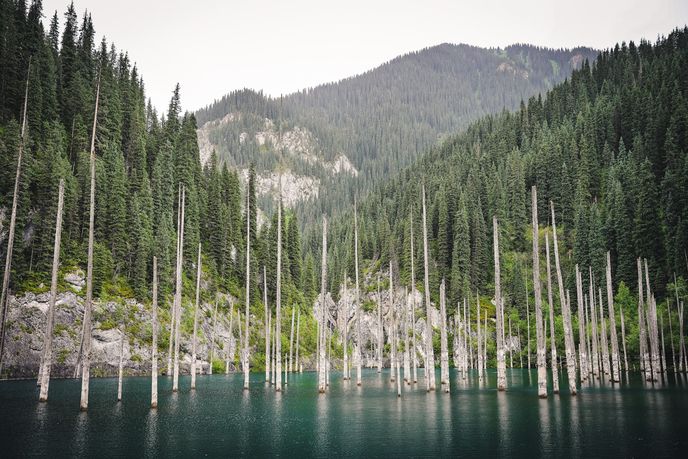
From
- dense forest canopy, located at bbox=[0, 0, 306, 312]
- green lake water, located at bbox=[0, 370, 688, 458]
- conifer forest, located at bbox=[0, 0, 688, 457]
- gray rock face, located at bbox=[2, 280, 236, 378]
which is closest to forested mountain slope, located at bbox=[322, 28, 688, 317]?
conifer forest, located at bbox=[0, 0, 688, 457]

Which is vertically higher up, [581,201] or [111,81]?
[111,81]

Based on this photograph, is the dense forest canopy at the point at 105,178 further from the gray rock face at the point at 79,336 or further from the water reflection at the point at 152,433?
the water reflection at the point at 152,433

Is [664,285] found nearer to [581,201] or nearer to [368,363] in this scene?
[581,201]

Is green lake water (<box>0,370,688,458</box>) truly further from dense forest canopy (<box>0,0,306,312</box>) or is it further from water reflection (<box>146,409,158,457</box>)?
dense forest canopy (<box>0,0,306,312</box>)

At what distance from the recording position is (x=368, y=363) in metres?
143

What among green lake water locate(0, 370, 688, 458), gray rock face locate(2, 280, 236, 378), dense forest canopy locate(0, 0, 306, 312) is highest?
dense forest canopy locate(0, 0, 306, 312)

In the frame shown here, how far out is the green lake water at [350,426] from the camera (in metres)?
22.9

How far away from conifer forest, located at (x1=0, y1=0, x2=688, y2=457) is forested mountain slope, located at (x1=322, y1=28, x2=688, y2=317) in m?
0.73

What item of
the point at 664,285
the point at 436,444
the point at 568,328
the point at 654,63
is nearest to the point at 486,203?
the point at 664,285

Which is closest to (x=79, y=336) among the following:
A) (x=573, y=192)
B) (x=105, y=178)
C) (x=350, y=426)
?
(x=105, y=178)

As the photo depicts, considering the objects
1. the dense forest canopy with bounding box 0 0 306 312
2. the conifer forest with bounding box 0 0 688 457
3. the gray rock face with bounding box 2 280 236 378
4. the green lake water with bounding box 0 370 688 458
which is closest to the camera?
the green lake water with bounding box 0 370 688 458

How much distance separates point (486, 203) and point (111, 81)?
314 feet

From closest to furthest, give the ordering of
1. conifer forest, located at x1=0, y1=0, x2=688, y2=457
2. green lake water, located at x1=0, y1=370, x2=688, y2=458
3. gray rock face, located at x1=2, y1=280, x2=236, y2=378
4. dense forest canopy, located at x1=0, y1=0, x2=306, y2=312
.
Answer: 1. green lake water, located at x1=0, y1=370, x2=688, y2=458
2. conifer forest, located at x1=0, y1=0, x2=688, y2=457
3. gray rock face, located at x1=2, y1=280, x2=236, y2=378
4. dense forest canopy, located at x1=0, y1=0, x2=306, y2=312

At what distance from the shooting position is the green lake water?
22.9 metres
